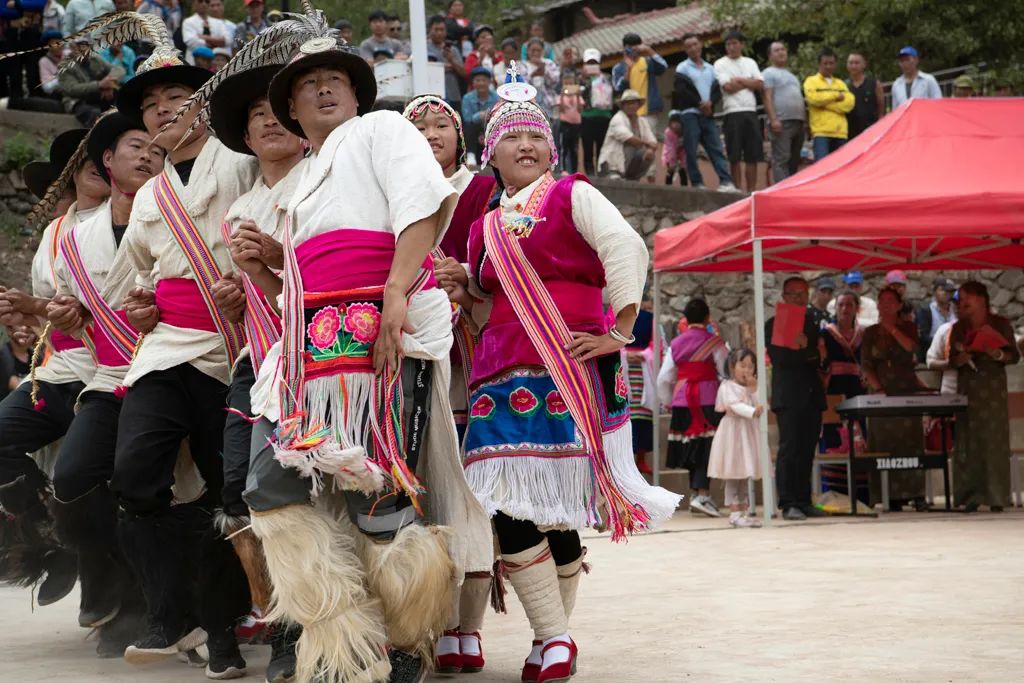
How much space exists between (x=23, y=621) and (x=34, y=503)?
88cm

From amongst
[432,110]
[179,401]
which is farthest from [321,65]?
[179,401]

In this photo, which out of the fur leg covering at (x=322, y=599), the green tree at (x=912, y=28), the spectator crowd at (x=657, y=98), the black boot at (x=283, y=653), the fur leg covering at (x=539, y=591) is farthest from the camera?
the green tree at (x=912, y=28)

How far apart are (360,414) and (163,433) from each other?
1.13 metres

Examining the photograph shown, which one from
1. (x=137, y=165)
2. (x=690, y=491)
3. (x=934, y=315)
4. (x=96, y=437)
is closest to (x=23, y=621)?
(x=96, y=437)

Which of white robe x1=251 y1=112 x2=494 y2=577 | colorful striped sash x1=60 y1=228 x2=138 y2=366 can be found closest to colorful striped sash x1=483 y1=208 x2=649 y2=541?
white robe x1=251 y1=112 x2=494 y2=577

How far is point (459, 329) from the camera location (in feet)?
17.3

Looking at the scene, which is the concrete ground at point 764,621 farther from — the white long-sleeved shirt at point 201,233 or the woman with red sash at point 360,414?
the white long-sleeved shirt at point 201,233

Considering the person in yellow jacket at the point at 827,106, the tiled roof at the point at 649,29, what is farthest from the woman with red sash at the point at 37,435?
the tiled roof at the point at 649,29

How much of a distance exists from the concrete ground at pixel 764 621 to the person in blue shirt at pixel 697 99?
385 inches

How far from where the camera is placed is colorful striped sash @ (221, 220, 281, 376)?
467 centimetres

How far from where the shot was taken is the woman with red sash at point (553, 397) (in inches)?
184

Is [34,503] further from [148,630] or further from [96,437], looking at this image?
[148,630]

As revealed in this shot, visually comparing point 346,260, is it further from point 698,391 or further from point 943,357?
point 943,357

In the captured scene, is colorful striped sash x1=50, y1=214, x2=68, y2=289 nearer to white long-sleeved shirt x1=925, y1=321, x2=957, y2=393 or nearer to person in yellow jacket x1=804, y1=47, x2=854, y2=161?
white long-sleeved shirt x1=925, y1=321, x2=957, y2=393
